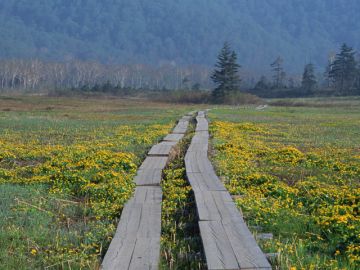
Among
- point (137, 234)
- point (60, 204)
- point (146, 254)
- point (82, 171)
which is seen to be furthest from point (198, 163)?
point (146, 254)

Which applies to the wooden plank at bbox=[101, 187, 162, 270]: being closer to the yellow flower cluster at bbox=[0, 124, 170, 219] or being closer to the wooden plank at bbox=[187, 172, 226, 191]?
the yellow flower cluster at bbox=[0, 124, 170, 219]

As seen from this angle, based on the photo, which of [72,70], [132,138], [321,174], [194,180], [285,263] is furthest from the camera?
[72,70]

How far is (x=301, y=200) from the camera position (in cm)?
959

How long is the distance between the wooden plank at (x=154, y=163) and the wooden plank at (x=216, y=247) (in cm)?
527

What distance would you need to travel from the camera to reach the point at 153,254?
6.51 m

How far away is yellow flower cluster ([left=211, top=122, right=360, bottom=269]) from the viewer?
269 inches

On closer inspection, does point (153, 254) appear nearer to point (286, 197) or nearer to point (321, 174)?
point (286, 197)

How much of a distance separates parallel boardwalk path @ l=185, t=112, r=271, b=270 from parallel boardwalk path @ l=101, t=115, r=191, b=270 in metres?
0.72

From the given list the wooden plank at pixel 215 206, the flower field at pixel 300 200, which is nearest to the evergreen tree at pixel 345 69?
the flower field at pixel 300 200

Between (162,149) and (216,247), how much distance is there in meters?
9.57

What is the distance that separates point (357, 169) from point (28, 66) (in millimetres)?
164930

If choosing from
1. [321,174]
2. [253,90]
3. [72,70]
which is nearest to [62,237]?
[321,174]

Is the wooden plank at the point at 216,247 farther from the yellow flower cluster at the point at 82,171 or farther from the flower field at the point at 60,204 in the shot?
the yellow flower cluster at the point at 82,171

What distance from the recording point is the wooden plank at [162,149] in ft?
49.6
